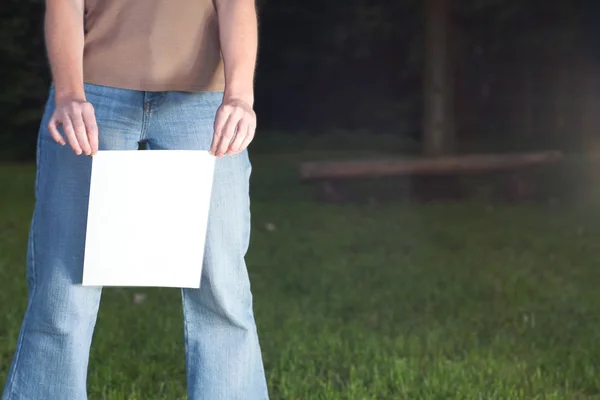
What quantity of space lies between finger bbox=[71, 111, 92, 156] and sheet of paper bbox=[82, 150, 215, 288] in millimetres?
93

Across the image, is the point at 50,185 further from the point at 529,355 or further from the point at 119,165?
the point at 529,355

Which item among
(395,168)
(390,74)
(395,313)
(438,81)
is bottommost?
(395,313)

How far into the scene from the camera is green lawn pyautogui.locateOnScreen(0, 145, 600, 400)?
377 centimetres

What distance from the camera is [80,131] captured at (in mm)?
2133

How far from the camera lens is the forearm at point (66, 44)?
2219 millimetres

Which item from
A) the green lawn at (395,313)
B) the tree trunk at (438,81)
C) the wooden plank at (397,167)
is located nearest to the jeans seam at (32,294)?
the green lawn at (395,313)

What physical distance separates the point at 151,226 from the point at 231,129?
10.6 inches

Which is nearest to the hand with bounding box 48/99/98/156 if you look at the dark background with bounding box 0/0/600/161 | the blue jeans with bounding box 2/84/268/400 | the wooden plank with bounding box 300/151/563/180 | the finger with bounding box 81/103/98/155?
the finger with bounding box 81/103/98/155

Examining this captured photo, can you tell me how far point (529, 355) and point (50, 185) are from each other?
8.07ft

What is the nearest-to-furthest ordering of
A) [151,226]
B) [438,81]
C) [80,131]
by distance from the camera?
[80,131]
[151,226]
[438,81]

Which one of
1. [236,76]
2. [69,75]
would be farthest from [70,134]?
[236,76]

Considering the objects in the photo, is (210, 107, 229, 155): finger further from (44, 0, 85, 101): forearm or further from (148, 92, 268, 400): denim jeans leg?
(44, 0, 85, 101): forearm

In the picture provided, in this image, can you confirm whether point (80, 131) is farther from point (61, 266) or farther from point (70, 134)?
point (61, 266)

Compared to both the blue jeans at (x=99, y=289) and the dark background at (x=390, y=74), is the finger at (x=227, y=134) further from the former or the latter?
the dark background at (x=390, y=74)
